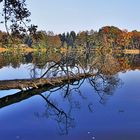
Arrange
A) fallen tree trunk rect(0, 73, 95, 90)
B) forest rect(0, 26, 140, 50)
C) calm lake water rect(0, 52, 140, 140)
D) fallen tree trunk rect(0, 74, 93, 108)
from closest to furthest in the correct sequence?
1. calm lake water rect(0, 52, 140, 140)
2. fallen tree trunk rect(0, 74, 93, 108)
3. fallen tree trunk rect(0, 73, 95, 90)
4. forest rect(0, 26, 140, 50)

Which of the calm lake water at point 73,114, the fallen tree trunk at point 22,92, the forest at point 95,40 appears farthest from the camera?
the forest at point 95,40

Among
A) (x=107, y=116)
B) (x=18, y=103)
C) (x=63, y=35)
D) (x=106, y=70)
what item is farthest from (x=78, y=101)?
(x=63, y=35)

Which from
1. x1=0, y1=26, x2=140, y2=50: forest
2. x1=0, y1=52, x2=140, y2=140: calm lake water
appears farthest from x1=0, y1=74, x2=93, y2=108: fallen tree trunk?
x1=0, y1=26, x2=140, y2=50: forest

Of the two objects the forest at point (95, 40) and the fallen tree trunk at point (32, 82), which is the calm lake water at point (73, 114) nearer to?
the fallen tree trunk at point (32, 82)

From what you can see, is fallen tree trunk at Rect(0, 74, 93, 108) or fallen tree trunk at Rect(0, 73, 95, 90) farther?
fallen tree trunk at Rect(0, 73, 95, 90)

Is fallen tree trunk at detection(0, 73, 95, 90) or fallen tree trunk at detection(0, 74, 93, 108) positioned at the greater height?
fallen tree trunk at detection(0, 73, 95, 90)

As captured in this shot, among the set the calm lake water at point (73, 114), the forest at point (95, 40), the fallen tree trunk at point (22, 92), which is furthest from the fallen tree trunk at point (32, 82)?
the forest at point (95, 40)

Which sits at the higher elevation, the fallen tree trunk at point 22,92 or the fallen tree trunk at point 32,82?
the fallen tree trunk at point 32,82

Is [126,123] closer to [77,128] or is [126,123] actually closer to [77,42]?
[77,128]

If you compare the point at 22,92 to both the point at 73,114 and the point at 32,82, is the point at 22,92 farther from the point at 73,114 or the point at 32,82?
→ the point at 73,114

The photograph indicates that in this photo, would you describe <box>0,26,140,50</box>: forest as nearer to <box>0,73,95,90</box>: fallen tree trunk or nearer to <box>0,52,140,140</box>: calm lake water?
<box>0,73,95,90</box>: fallen tree trunk

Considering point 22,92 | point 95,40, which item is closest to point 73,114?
point 22,92

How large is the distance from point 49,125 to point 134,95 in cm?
901

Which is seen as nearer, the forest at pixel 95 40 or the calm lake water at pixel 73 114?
the calm lake water at pixel 73 114
